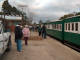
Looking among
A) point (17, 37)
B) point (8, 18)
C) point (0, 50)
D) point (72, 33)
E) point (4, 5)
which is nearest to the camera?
point (0, 50)

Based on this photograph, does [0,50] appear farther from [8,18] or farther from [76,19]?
[8,18]

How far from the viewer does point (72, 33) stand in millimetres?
14078

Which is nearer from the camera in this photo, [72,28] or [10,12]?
[72,28]

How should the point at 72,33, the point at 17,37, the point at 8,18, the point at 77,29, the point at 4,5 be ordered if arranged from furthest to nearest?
the point at 4,5, the point at 8,18, the point at 72,33, the point at 77,29, the point at 17,37

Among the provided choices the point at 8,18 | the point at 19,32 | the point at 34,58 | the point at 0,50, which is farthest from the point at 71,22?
the point at 8,18

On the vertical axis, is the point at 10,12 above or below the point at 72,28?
above

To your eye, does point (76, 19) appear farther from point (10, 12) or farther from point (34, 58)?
point (10, 12)

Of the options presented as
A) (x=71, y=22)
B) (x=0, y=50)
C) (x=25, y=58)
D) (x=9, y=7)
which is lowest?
(x=25, y=58)

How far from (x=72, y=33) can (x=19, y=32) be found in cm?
461

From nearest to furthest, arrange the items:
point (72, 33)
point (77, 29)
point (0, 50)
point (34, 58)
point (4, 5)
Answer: point (0, 50), point (34, 58), point (77, 29), point (72, 33), point (4, 5)

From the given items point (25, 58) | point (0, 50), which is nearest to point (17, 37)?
point (25, 58)

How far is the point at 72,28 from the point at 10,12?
69.3 meters

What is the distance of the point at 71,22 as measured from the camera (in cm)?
1473

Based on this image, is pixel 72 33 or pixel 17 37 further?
pixel 72 33
